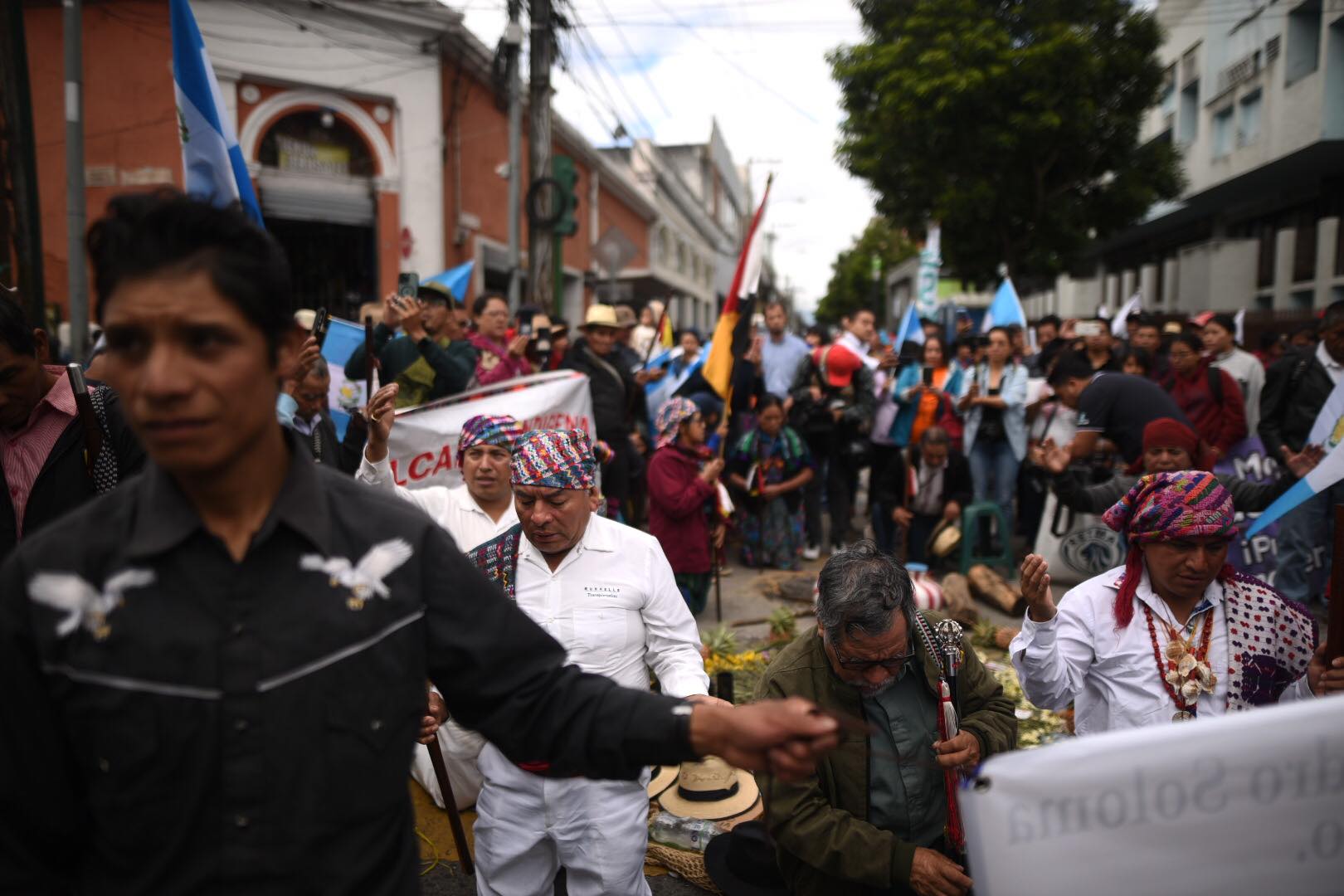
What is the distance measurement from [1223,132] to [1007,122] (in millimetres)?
10178

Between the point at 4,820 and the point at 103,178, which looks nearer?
the point at 4,820

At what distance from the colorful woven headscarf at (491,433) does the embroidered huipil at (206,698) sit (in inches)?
107

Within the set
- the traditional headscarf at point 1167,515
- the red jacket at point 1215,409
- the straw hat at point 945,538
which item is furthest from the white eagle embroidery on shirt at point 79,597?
the red jacket at point 1215,409

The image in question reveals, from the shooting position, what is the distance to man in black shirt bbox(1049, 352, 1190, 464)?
249 inches

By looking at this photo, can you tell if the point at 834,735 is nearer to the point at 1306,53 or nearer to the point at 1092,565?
the point at 1092,565

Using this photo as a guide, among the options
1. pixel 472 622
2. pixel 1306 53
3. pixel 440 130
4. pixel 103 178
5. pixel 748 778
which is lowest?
pixel 748 778

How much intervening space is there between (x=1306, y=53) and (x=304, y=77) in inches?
817

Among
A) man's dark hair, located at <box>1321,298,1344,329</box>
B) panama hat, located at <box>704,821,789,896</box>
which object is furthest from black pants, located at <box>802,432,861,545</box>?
panama hat, located at <box>704,821,789,896</box>

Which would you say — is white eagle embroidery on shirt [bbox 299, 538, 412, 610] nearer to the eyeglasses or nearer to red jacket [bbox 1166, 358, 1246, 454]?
the eyeglasses

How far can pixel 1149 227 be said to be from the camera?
31.8 metres

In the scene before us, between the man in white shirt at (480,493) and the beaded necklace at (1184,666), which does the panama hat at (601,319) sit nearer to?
the man in white shirt at (480,493)

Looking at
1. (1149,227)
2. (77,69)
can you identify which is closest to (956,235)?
(1149,227)

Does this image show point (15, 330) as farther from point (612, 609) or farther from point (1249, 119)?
point (1249, 119)

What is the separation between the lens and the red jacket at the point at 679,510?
659 cm
